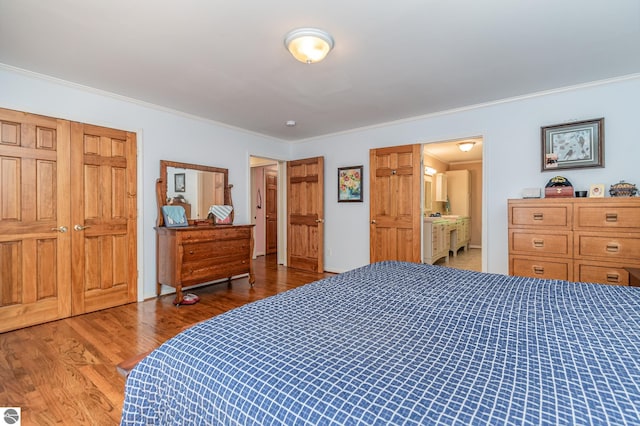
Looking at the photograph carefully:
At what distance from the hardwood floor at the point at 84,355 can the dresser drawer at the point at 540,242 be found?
296cm

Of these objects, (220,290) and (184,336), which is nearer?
(184,336)

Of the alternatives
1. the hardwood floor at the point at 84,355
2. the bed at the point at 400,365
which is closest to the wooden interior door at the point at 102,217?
the hardwood floor at the point at 84,355

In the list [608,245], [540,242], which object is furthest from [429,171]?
[608,245]

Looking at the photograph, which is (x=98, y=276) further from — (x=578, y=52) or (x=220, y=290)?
(x=578, y=52)

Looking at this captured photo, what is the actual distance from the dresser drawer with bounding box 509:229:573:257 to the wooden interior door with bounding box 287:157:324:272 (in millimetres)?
2844

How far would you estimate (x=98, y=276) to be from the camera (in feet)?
10.8

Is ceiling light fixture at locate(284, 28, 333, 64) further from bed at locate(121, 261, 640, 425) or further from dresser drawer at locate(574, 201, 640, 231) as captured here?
dresser drawer at locate(574, 201, 640, 231)

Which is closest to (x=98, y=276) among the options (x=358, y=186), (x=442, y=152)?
(x=358, y=186)

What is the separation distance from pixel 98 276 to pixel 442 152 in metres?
6.70

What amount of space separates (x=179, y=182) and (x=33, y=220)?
1.50m

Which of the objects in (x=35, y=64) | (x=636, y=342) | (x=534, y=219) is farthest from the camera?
(x=534, y=219)

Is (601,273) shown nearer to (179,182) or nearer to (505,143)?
(505,143)

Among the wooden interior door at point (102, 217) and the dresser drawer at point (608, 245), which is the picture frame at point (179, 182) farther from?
the dresser drawer at point (608, 245)

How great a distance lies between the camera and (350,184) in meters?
A: 4.95
